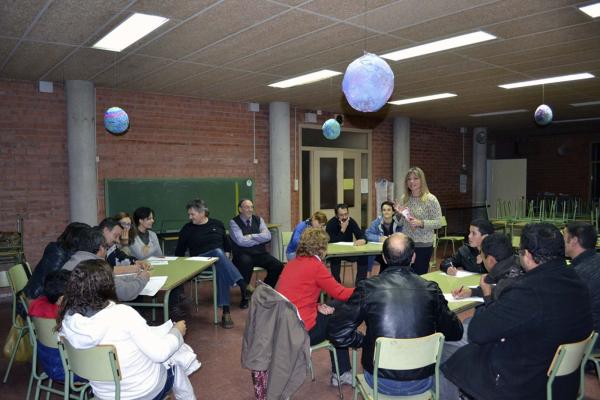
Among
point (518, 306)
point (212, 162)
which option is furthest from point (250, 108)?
point (518, 306)

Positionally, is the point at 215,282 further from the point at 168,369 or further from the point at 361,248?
the point at 168,369

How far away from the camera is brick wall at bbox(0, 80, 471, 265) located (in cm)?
577

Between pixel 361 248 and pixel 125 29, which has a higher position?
pixel 125 29

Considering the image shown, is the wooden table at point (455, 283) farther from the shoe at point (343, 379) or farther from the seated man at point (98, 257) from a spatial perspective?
the seated man at point (98, 257)

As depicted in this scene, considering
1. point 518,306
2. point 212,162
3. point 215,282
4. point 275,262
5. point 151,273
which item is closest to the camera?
point 518,306

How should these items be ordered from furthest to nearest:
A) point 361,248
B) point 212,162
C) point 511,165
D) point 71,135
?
point 511,165 → point 212,162 → point 71,135 → point 361,248

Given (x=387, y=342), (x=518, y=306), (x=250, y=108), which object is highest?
(x=250, y=108)

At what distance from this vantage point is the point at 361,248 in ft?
16.2

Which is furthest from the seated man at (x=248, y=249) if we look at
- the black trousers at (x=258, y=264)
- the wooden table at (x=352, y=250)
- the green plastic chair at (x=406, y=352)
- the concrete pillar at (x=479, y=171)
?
the concrete pillar at (x=479, y=171)

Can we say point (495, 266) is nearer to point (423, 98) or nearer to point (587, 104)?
point (423, 98)

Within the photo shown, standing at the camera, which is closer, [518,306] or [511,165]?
[518,306]

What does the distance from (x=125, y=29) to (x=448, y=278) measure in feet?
10.9

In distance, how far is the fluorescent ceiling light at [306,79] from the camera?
18.4ft

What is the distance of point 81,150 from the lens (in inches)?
233
